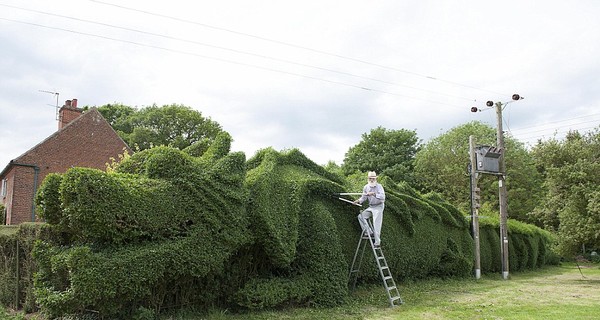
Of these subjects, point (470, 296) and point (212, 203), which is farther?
point (470, 296)

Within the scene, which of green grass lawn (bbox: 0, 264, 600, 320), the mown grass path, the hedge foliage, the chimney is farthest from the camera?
the chimney

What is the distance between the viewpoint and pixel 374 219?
11.5m

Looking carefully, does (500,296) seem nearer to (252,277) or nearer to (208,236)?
(252,277)

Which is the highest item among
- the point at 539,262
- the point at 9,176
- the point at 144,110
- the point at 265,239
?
the point at 144,110

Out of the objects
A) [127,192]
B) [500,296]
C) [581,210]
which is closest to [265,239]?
[127,192]

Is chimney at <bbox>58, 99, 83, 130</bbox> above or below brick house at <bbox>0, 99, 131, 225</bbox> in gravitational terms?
above

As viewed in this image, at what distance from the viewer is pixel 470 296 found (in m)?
12.9

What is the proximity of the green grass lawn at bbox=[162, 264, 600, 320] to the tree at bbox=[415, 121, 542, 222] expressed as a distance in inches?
768

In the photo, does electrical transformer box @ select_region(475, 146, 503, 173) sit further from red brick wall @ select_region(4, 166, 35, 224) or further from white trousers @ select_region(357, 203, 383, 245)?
red brick wall @ select_region(4, 166, 35, 224)

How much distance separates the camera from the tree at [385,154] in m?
37.5

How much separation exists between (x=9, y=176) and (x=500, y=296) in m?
25.7

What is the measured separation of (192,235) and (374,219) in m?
5.07

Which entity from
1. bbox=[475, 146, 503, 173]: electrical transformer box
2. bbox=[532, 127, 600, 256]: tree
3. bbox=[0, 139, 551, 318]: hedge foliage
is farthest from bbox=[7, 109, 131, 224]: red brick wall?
bbox=[532, 127, 600, 256]: tree

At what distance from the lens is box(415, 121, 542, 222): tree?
115 ft
